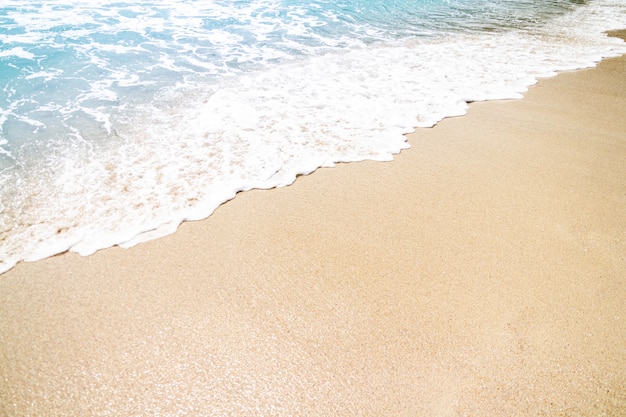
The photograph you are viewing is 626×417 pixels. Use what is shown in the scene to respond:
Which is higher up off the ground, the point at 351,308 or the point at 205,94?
the point at 205,94

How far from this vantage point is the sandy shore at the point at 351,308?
2305 mm

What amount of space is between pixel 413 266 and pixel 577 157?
311 centimetres

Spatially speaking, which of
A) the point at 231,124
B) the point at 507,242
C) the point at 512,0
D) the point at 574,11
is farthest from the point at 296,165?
the point at 512,0

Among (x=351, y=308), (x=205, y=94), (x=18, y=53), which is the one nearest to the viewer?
(x=351, y=308)

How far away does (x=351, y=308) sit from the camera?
2.81m

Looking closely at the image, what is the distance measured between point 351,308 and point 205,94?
5.00 m

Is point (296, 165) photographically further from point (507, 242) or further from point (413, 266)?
point (507, 242)

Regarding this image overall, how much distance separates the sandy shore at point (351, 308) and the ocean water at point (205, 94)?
0.53 metres

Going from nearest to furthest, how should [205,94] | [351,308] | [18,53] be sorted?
[351,308] < [205,94] < [18,53]

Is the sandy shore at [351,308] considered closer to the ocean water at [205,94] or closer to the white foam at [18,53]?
the ocean water at [205,94]

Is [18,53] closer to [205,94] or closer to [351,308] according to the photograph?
[205,94]

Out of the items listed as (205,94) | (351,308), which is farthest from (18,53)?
(351,308)

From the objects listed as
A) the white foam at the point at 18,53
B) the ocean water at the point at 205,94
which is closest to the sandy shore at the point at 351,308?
the ocean water at the point at 205,94

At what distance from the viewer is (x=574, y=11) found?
13.2m
